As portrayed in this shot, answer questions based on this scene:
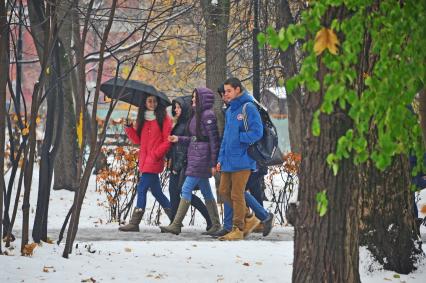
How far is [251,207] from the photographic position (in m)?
9.97

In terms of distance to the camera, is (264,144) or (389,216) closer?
(389,216)

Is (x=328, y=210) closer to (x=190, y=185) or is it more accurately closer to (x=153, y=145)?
(x=190, y=185)

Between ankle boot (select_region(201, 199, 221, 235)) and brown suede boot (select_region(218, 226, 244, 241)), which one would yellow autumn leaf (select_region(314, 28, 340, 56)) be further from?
ankle boot (select_region(201, 199, 221, 235))

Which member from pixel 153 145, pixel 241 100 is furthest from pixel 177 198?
pixel 241 100

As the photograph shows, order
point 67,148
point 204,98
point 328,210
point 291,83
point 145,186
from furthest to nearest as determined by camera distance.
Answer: point 67,148 → point 145,186 → point 204,98 → point 328,210 → point 291,83

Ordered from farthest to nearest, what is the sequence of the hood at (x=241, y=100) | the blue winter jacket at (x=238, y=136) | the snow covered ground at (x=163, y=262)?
the hood at (x=241, y=100)
the blue winter jacket at (x=238, y=136)
the snow covered ground at (x=163, y=262)

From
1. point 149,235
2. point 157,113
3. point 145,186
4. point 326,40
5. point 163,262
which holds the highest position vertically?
point 157,113

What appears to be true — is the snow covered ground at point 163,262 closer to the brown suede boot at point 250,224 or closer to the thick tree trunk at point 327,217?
the brown suede boot at point 250,224

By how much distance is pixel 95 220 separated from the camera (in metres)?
12.6

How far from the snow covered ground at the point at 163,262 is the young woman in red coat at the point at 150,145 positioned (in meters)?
0.61

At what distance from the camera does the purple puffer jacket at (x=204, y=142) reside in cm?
974

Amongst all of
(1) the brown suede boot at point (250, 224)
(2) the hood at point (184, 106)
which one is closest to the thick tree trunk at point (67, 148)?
(2) the hood at point (184, 106)

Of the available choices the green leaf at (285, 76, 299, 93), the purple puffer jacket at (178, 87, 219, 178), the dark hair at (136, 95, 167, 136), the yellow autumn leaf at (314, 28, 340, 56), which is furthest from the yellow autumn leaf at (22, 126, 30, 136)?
the yellow autumn leaf at (314, 28, 340, 56)

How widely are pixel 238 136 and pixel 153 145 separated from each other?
4.75ft
